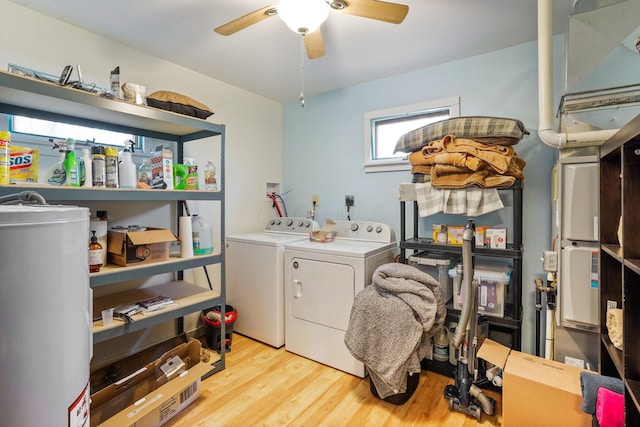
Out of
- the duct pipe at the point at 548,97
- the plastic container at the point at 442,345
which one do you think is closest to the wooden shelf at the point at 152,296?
the plastic container at the point at 442,345

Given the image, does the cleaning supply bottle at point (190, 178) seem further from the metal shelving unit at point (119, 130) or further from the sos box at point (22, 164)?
the sos box at point (22, 164)

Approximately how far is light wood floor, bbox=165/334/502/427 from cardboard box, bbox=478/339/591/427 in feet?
0.90

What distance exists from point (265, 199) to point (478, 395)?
2.54 m

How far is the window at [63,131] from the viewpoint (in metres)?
1.80

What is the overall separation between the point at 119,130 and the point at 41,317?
5.95 ft

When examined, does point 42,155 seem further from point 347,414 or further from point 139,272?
point 347,414

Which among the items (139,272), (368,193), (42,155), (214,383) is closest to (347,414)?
(214,383)

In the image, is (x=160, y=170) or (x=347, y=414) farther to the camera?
(x=160, y=170)

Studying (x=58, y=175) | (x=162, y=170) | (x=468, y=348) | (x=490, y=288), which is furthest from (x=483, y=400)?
(x=58, y=175)

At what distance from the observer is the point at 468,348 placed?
174cm

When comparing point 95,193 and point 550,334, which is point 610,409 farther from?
point 95,193

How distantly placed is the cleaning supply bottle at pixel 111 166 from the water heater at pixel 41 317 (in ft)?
3.43

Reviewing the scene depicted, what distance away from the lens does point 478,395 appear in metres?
1.74

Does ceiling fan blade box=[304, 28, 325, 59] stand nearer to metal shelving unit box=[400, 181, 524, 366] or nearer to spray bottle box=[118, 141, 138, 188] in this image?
spray bottle box=[118, 141, 138, 188]
